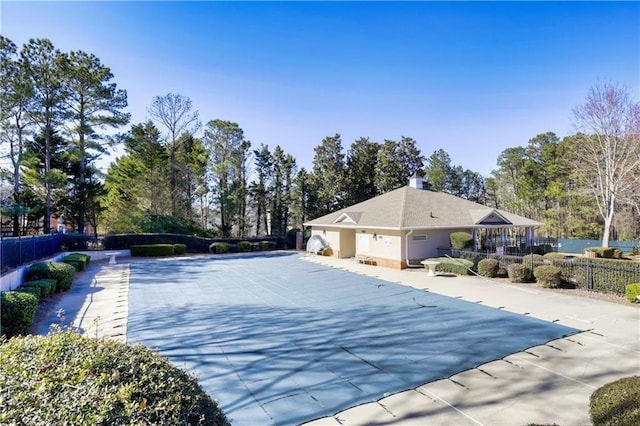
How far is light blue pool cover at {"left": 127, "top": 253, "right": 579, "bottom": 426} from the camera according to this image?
5.34 m

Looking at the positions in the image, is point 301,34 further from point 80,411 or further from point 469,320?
point 80,411

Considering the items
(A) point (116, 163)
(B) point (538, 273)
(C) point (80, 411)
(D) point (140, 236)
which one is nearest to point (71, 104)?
(A) point (116, 163)

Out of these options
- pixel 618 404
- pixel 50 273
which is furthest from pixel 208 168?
pixel 618 404

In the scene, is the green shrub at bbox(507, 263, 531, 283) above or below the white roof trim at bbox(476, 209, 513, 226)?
below

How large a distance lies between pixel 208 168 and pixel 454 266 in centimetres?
2545

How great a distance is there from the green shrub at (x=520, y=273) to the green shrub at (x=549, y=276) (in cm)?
75

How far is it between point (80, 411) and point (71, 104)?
31.8m

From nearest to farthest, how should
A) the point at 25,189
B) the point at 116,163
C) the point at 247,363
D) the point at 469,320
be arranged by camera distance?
the point at 247,363 < the point at 469,320 < the point at 25,189 < the point at 116,163

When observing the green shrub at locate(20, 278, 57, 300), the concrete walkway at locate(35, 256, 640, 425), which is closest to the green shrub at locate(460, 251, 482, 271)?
the concrete walkway at locate(35, 256, 640, 425)

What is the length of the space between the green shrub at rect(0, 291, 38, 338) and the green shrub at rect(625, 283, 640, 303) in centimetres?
1738

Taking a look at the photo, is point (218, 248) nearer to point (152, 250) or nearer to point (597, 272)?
point (152, 250)

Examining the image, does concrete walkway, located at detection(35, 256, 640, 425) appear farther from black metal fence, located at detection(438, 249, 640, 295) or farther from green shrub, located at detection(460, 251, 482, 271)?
green shrub, located at detection(460, 251, 482, 271)

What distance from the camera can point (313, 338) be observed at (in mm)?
7727

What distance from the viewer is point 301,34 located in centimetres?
1321
